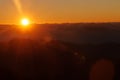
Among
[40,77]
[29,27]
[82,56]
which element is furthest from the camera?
[29,27]

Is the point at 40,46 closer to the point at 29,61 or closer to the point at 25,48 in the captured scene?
the point at 25,48

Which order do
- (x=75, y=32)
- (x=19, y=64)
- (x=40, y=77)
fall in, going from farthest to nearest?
1. (x=75, y=32)
2. (x=19, y=64)
3. (x=40, y=77)

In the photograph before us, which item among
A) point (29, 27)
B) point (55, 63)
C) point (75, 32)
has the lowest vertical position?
point (55, 63)

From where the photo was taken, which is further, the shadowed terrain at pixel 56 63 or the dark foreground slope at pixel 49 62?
the dark foreground slope at pixel 49 62

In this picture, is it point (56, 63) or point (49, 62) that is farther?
point (49, 62)

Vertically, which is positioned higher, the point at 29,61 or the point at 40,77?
the point at 29,61

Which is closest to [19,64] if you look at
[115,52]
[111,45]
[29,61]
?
[29,61]

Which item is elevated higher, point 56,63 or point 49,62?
point 49,62

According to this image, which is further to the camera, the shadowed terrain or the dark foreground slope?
the dark foreground slope
